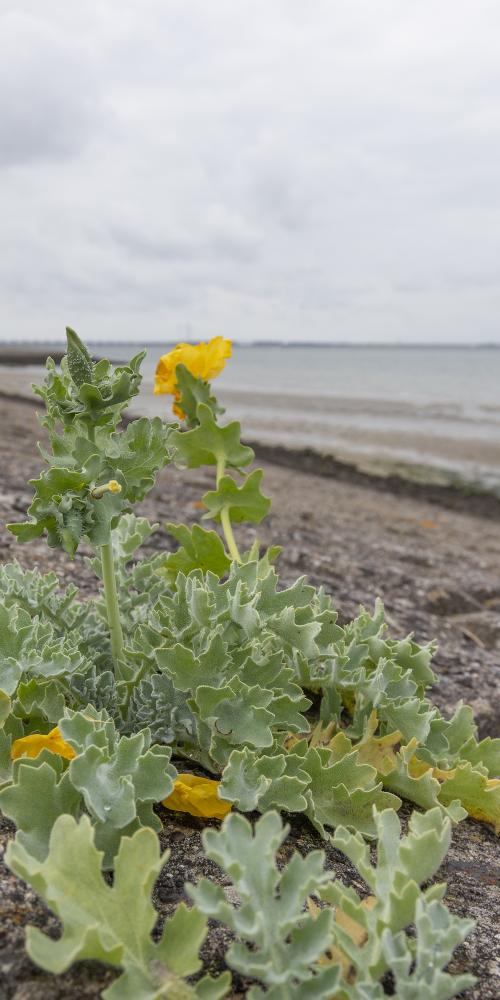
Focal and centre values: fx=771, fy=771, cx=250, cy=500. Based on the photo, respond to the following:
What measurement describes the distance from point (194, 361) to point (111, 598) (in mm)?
764

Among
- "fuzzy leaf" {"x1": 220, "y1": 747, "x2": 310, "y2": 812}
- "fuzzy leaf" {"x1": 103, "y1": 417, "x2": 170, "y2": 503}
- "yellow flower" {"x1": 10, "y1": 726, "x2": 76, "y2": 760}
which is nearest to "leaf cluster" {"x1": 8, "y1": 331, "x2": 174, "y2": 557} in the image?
"fuzzy leaf" {"x1": 103, "y1": 417, "x2": 170, "y2": 503}

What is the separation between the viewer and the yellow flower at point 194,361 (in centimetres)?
209

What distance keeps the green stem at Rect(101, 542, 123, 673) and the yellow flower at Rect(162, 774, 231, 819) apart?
32 centimetres

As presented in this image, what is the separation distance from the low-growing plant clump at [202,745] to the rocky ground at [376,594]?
0.30ft

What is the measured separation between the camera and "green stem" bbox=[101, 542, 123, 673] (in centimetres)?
159

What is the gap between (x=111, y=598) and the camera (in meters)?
1.63

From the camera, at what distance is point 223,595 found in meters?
1.61

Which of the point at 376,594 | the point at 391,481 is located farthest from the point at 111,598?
the point at 391,481

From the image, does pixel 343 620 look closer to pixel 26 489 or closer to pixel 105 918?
pixel 105 918

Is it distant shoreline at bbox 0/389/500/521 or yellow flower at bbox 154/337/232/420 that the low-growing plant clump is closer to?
yellow flower at bbox 154/337/232/420

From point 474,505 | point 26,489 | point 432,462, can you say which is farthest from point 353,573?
point 432,462

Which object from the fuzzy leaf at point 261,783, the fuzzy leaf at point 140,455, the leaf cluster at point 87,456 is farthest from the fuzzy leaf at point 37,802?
the fuzzy leaf at point 140,455

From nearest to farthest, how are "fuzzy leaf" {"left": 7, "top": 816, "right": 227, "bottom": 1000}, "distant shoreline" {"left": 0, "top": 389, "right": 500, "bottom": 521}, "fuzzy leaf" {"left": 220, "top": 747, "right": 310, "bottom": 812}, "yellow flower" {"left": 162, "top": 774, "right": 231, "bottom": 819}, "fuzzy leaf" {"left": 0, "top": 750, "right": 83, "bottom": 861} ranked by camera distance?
"fuzzy leaf" {"left": 7, "top": 816, "right": 227, "bottom": 1000}
"fuzzy leaf" {"left": 0, "top": 750, "right": 83, "bottom": 861}
"fuzzy leaf" {"left": 220, "top": 747, "right": 310, "bottom": 812}
"yellow flower" {"left": 162, "top": 774, "right": 231, "bottom": 819}
"distant shoreline" {"left": 0, "top": 389, "right": 500, "bottom": 521}

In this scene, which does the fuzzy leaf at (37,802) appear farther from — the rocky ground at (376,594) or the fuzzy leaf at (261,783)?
the fuzzy leaf at (261,783)
